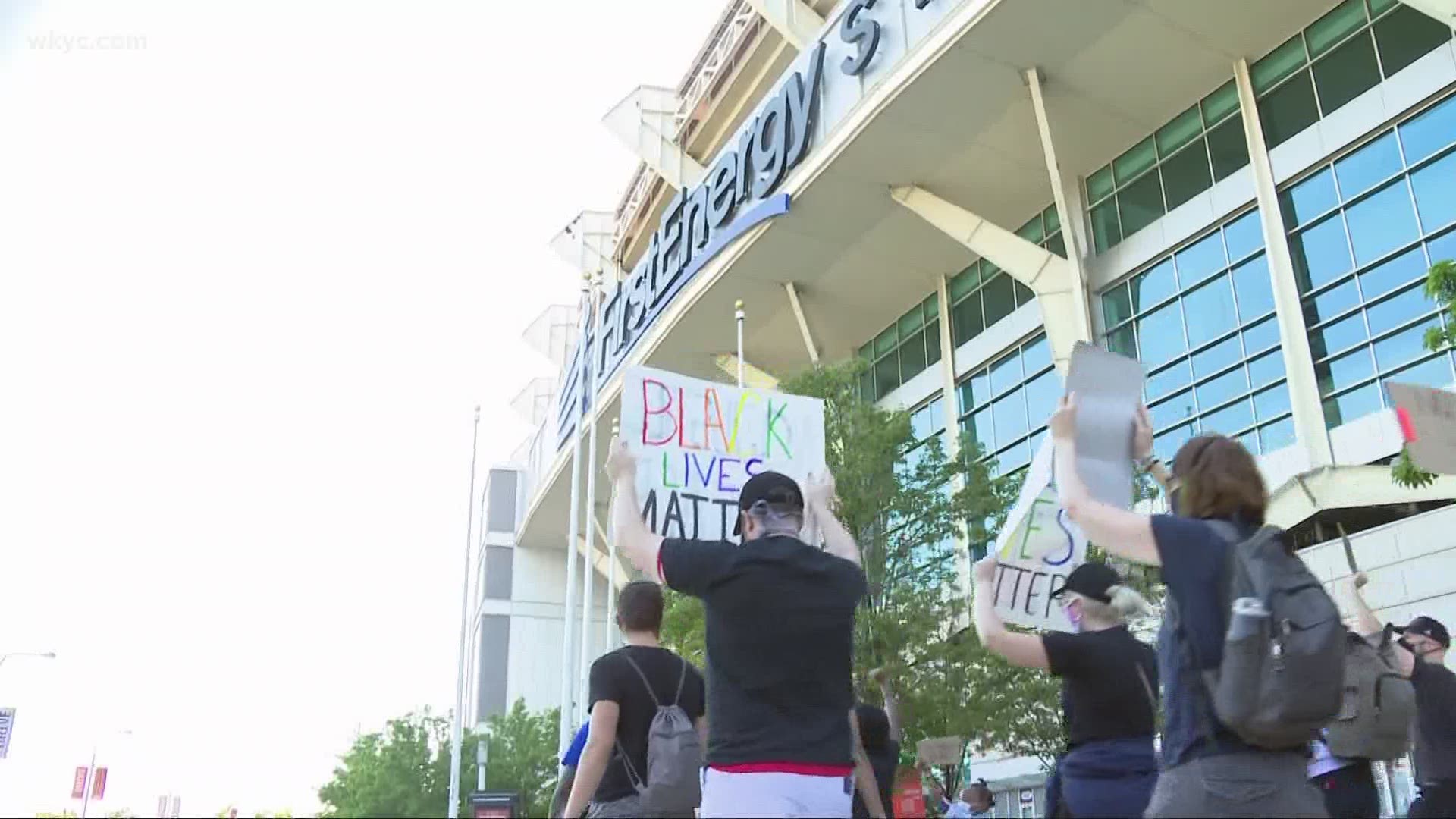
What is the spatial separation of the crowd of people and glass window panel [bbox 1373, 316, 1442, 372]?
13263 mm

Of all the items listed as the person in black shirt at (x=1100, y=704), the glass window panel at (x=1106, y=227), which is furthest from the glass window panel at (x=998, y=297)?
the person in black shirt at (x=1100, y=704)

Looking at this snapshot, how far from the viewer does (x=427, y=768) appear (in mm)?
38875

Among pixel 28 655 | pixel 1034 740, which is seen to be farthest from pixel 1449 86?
pixel 28 655

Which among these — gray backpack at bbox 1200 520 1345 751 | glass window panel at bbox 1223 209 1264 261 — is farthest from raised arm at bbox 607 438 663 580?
glass window panel at bbox 1223 209 1264 261

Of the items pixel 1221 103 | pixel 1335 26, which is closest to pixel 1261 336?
pixel 1221 103

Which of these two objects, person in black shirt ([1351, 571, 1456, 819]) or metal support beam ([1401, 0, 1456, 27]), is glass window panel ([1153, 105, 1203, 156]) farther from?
person in black shirt ([1351, 571, 1456, 819])

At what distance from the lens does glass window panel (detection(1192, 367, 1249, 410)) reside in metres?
19.2

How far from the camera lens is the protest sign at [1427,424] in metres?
6.61

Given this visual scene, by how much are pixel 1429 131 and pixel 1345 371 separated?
3.55 m

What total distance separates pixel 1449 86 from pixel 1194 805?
17461mm

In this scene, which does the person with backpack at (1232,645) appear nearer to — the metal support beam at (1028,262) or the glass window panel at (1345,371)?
the glass window panel at (1345,371)

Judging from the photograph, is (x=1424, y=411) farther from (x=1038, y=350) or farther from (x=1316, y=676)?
(x=1038, y=350)

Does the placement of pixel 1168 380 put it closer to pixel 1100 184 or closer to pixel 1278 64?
pixel 1100 184

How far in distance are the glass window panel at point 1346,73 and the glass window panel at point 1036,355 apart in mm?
6864
